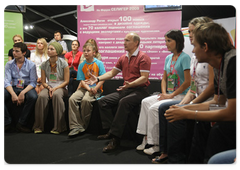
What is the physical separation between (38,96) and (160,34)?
8.05 ft

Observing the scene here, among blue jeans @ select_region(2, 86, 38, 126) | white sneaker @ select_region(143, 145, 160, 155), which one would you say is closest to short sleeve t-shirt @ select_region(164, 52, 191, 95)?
white sneaker @ select_region(143, 145, 160, 155)

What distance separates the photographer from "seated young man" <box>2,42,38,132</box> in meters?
3.02

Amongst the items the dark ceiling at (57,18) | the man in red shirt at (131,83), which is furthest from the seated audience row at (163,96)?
the dark ceiling at (57,18)

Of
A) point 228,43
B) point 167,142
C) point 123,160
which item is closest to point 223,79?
point 228,43

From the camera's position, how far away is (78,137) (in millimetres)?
2719

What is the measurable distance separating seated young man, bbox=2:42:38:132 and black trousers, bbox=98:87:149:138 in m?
1.14

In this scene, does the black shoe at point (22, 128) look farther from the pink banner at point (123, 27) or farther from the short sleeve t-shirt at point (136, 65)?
the pink banner at point (123, 27)

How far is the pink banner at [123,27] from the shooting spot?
3.96m

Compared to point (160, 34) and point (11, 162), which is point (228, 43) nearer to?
point (11, 162)

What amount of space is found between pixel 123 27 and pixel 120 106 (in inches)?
86.1

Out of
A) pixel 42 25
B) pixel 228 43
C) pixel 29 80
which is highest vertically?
pixel 42 25

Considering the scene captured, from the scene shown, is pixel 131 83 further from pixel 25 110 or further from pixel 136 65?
pixel 25 110

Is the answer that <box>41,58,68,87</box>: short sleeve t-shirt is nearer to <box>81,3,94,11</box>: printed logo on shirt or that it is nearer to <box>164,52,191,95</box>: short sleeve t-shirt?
<box>81,3,94,11</box>: printed logo on shirt

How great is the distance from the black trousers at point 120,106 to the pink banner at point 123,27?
157cm
